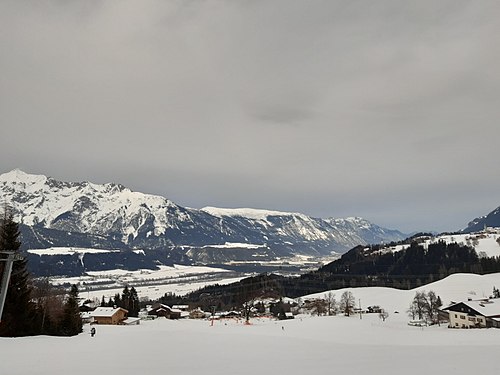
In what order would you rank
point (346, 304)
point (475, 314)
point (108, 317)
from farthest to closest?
point (346, 304), point (108, 317), point (475, 314)

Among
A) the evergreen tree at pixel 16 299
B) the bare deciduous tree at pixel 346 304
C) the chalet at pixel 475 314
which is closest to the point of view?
the evergreen tree at pixel 16 299

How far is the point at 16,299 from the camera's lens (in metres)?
33.3

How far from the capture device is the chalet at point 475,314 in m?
78.1

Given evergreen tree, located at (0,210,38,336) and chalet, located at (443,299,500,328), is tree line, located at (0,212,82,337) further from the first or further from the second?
chalet, located at (443,299,500,328)

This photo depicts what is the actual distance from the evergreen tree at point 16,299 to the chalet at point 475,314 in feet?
257

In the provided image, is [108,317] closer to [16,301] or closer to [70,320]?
[70,320]

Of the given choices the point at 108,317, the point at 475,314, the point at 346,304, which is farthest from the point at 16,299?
the point at 346,304

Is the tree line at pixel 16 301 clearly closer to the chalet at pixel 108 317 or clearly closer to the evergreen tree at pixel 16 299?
the evergreen tree at pixel 16 299

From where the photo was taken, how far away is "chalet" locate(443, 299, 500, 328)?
78125 mm

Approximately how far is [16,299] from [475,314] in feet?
269

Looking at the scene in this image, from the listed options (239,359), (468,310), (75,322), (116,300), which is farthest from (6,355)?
(116,300)

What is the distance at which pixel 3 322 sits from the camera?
105 feet

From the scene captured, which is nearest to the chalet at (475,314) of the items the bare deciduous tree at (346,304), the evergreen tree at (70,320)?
the bare deciduous tree at (346,304)

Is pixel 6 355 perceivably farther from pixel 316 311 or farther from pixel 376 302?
pixel 376 302
